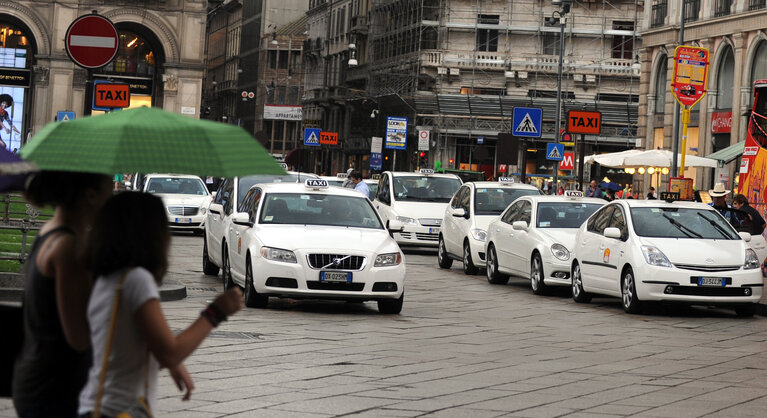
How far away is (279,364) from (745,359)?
4543 mm

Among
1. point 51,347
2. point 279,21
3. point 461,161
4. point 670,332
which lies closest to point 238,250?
point 670,332

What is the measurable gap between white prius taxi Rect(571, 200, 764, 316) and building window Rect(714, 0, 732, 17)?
30066 mm

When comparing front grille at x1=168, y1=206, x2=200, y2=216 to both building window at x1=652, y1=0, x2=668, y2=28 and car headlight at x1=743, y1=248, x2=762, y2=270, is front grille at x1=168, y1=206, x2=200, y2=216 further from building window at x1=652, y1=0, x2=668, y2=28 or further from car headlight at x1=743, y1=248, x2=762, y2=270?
building window at x1=652, y1=0, x2=668, y2=28

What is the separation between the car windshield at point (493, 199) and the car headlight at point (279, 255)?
10.2 meters

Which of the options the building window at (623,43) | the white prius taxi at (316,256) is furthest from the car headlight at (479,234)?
the building window at (623,43)

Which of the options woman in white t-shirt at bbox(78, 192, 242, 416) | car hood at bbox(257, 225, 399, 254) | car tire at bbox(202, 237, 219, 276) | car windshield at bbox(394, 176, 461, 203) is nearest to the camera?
woman in white t-shirt at bbox(78, 192, 242, 416)

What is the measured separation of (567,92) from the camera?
81.6 meters

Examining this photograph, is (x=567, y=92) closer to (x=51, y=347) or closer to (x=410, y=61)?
(x=410, y=61)

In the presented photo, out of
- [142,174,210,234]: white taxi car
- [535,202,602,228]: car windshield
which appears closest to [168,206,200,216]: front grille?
[142,174,210,234]: white taxi car

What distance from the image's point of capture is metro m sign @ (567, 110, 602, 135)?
3222 centimetres

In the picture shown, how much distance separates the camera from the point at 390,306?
55.2 ft

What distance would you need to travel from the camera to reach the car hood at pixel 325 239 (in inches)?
648

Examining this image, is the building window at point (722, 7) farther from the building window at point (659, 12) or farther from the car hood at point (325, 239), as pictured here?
the car hood at point (325, 239)

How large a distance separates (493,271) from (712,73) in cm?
2797
